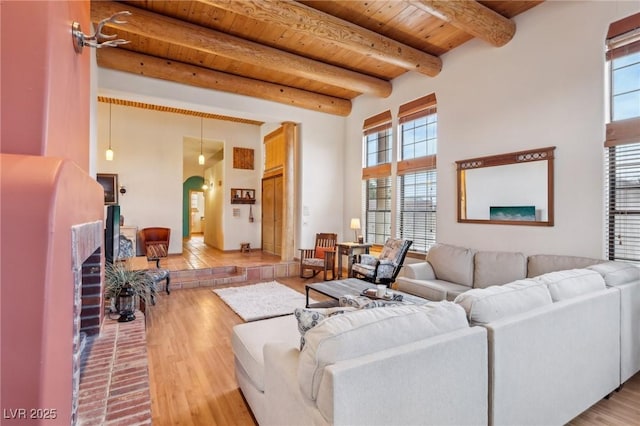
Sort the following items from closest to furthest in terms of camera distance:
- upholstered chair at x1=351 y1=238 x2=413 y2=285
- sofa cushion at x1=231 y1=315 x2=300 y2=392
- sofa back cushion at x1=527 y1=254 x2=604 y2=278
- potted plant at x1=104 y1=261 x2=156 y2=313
→ 1. sofa cushion at x1=231 y1=315 x2=300 y2=392
2. potted plant at x1=104 y1=261 x2=156 y2=313
3. sofa back cushion at x1=527 y1=254 x2=604 y2=278
4. upholstered chair at x1=351 y1=238 x2=413 y2=285

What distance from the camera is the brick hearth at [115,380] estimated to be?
5.33ft

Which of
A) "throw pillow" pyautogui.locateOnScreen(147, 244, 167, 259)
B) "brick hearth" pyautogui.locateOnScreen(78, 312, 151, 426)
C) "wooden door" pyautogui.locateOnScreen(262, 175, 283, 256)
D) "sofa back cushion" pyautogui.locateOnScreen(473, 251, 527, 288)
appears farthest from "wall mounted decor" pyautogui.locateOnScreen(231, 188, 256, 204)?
"sofa back cushion" pyautogui.locateOnScreen(473, 251, 527, 288)

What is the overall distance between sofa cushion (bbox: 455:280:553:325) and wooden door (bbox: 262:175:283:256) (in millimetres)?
6014

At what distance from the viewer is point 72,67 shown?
1628 millimetres

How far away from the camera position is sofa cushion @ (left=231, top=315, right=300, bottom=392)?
191cm

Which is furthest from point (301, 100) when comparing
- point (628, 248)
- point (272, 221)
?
point (628, 248)

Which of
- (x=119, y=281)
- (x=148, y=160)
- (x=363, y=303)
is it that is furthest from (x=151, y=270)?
A: (x=363, y=303)

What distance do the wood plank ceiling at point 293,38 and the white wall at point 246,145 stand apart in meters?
0.22

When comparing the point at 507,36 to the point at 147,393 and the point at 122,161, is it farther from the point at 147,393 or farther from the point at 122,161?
the point at 122,161

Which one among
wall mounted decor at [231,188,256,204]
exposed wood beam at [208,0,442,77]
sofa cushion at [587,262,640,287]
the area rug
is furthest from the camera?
wall mounted decor at [231,188,256,204]

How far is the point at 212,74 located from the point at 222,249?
4.47 m

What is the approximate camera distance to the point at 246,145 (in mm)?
8461

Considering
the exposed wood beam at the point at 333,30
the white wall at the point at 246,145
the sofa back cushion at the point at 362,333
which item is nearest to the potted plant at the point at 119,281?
the sofa back cushion at the point at 362,333

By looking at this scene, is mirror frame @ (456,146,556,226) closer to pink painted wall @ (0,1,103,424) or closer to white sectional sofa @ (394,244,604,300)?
white sectional sofa @ (394,244,604,300)
